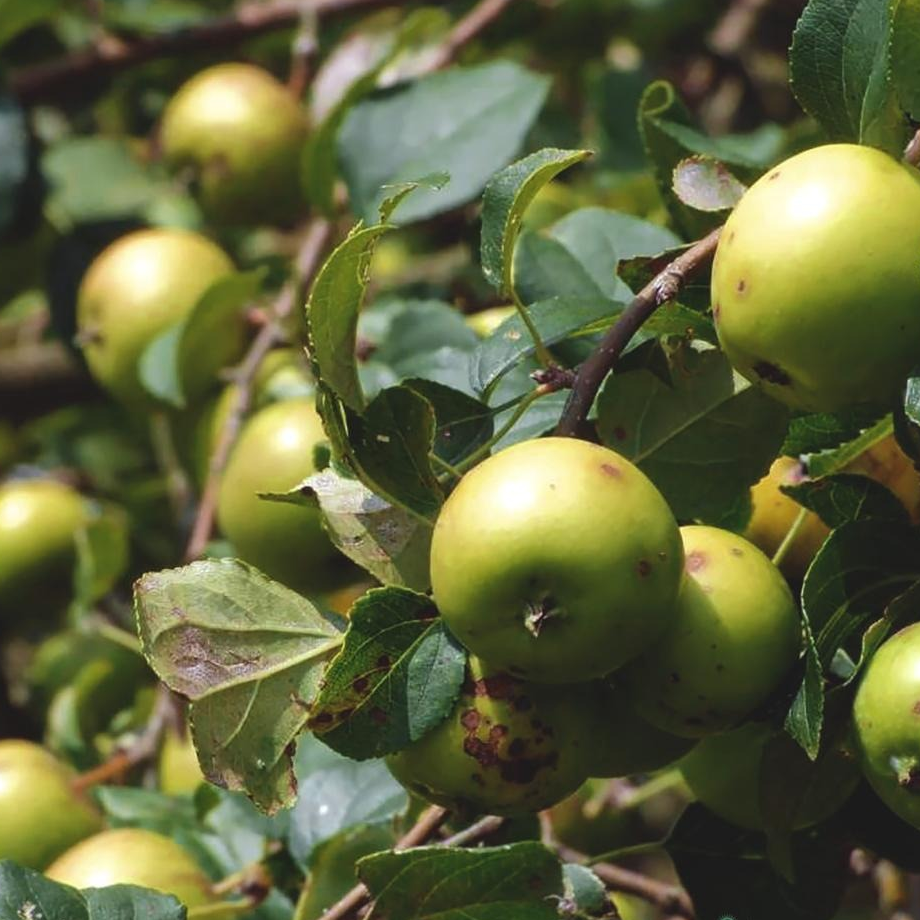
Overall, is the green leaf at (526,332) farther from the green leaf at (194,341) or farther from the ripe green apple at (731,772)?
the green leaf at (194,341)

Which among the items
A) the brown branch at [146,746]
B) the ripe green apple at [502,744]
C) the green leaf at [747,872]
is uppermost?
the ripe green apple at [502,744]

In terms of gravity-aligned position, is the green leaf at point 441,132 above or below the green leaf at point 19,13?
below

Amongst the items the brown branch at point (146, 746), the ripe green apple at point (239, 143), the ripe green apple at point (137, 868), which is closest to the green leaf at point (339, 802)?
the ripe green apple at point (137, 868)

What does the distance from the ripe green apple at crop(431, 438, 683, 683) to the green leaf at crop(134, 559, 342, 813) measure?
128mm

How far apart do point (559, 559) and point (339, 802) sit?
1.70 ft

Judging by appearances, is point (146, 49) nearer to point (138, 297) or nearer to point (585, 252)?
point (138, 297)

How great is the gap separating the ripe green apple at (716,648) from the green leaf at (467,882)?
117 millimetres

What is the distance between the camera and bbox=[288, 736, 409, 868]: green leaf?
117cm

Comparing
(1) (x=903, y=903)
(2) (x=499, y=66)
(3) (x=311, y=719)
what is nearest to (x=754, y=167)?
(3) (x=311, y=719)

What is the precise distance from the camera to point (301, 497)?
35.3 inches

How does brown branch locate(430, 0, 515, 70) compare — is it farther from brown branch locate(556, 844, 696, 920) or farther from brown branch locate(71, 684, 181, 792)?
brown branch locate(556, 844, 696, 920)

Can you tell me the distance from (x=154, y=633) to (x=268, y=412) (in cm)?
53

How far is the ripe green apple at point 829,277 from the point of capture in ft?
2.40

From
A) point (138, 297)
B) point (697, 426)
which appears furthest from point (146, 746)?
point (697, 426)
